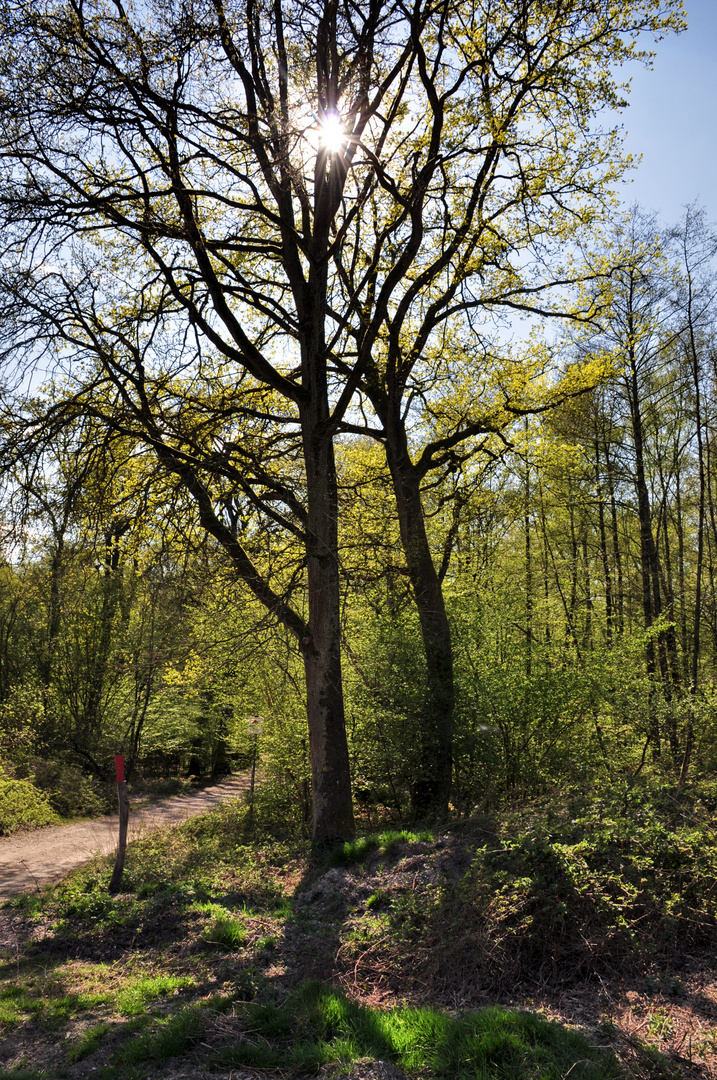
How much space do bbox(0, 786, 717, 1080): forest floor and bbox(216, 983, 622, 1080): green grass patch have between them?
1cm

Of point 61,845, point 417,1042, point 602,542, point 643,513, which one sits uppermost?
point 643,513

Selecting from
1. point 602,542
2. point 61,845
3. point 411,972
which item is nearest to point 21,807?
point 61,845

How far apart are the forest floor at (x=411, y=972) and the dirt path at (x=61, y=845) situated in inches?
133

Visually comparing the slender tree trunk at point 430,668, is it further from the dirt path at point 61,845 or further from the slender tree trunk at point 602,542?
the slender tree trunk at point 602,542

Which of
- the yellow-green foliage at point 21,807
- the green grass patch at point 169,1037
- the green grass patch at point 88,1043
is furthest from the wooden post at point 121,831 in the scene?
the yellow-green foliage at point 21,807

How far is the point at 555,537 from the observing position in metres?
20.6

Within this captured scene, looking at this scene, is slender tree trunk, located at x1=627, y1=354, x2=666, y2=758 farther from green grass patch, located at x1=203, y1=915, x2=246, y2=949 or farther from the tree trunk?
green grass patch, located at x1=203, y1=915, x2=246, y2=949

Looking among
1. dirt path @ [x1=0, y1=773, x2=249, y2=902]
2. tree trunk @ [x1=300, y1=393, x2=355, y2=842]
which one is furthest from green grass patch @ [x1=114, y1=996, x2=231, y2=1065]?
dirt path @ [x1=0, y1=773, x2=249, y2=902]

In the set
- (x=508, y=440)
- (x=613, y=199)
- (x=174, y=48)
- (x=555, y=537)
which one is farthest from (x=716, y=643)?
(x=174, y=48)

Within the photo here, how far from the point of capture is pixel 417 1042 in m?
3.80

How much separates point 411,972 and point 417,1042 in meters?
1.17

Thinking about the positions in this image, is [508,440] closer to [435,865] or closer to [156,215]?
[156,215]

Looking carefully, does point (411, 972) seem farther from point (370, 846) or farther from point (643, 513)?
point (643, 513)

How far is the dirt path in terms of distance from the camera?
982 cm
